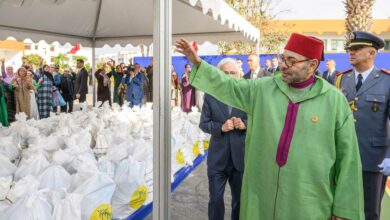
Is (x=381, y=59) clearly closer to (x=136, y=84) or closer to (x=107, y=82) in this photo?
(x=136, y=84)

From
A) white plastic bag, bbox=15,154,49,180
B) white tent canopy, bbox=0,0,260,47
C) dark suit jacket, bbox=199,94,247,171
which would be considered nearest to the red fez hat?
dark suit jacket, bbox=199,94,247,171

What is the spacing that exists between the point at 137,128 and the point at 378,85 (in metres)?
3.23

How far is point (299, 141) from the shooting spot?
2.00m

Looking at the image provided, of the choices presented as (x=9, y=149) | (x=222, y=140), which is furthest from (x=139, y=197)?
(x=9, y=149)

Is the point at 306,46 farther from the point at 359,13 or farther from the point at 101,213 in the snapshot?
the point at 359,13

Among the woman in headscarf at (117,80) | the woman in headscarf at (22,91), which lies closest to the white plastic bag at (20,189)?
the woman in headscarf at (22,91)

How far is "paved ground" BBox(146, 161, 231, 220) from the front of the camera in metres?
4.40

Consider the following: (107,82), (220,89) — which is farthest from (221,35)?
(220,89)

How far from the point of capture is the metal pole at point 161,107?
2564mm

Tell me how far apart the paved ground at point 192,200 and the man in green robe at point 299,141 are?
2305mm

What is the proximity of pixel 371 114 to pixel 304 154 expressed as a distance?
123cm

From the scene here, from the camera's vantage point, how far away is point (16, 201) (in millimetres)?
2432

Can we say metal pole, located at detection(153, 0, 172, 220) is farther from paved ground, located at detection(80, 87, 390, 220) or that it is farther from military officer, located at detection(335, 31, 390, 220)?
paved ground, located at detection(80, 87, 390, 220)

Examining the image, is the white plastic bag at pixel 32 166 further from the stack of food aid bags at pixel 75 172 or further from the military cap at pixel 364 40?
the military cap at pixel 364 40
